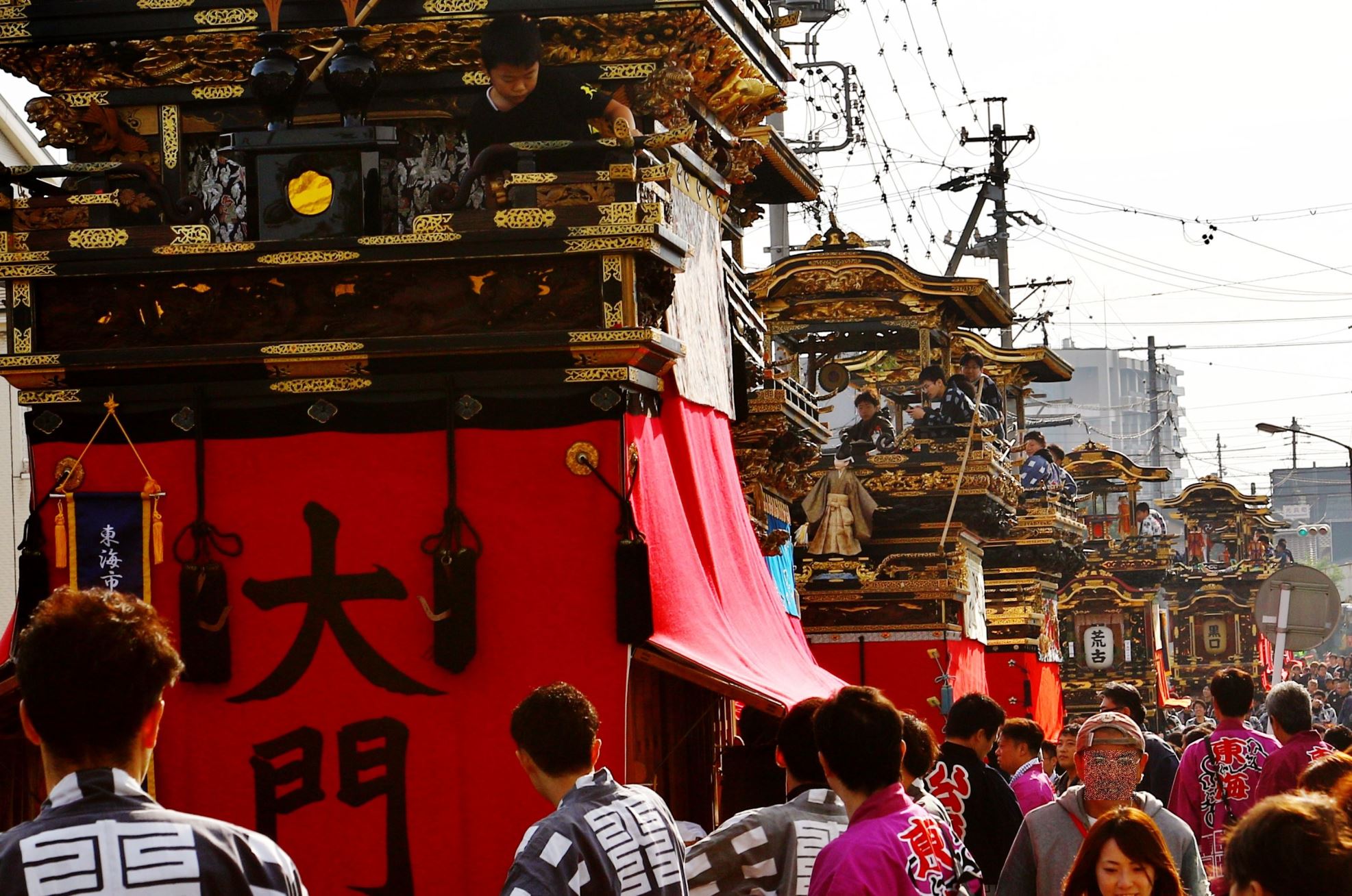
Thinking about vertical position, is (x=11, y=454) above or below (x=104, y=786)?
above

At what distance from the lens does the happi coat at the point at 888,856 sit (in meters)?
5.75

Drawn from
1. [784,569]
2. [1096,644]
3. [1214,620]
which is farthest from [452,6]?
[1214,620]

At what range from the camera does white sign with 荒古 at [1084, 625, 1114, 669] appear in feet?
125

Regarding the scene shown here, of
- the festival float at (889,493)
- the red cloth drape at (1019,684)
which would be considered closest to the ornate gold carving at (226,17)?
the festival float at (889,493)

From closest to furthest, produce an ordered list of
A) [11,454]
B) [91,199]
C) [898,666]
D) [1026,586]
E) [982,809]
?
[982,809], [91,199], [11,454], [898,666], [1026,586]

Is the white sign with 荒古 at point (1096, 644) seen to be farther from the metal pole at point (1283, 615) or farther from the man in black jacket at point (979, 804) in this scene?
the man in black jacket at point (979, 804)

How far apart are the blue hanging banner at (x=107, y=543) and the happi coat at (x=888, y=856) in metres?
4.86

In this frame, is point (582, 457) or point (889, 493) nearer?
point (582, 457)

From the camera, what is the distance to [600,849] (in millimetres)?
6062

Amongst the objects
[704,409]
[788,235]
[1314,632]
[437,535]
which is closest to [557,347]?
[437,535]

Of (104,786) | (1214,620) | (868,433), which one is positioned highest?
(868,433)

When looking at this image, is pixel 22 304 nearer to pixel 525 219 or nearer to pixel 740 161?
pixel 525 219

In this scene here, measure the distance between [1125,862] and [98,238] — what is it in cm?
628

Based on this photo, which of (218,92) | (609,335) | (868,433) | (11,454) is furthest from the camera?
(868,433)
